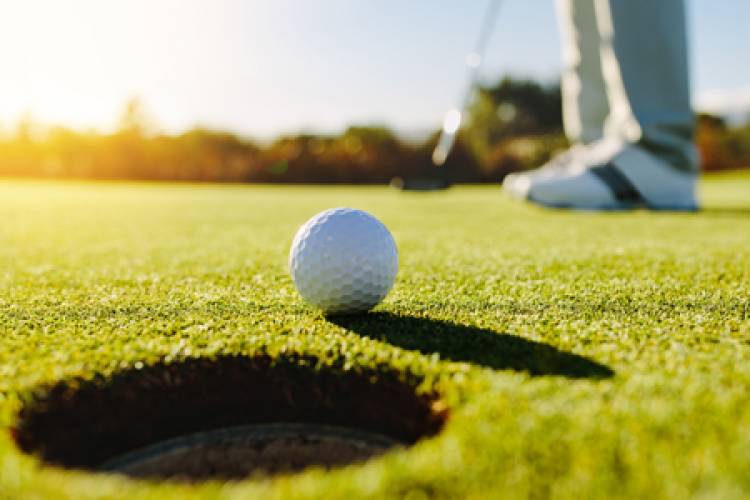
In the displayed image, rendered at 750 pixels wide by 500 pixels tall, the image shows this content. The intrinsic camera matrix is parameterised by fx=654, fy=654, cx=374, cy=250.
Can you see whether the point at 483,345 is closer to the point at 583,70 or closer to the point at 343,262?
the point at 343,262

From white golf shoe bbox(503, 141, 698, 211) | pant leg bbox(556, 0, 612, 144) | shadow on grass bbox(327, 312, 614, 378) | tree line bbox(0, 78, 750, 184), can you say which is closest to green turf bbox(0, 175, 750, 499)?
shadow on grass bbox(327, 312, 614, 378)

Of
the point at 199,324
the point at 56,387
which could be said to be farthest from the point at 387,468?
the point at 199,324

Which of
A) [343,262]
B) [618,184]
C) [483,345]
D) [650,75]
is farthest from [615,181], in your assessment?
[483,345]

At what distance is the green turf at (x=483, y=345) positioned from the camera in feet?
3.20

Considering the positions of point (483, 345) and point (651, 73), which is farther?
point (651, 73)

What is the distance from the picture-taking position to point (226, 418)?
5.13 ft

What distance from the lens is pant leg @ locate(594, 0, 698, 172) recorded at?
4.69 meters

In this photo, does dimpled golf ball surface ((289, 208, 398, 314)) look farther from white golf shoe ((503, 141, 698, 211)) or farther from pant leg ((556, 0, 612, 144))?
pant leg ((556, 0, 612, 144))

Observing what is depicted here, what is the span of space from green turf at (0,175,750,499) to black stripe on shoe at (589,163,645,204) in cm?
161

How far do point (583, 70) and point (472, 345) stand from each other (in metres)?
5.32

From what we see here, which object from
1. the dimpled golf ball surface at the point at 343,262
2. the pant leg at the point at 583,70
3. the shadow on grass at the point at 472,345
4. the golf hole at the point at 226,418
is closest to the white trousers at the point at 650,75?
the pant leg at the point at 583,70

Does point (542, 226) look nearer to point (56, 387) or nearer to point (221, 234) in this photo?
point (221, 234)

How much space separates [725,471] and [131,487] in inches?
35.0

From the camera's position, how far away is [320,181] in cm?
2106
